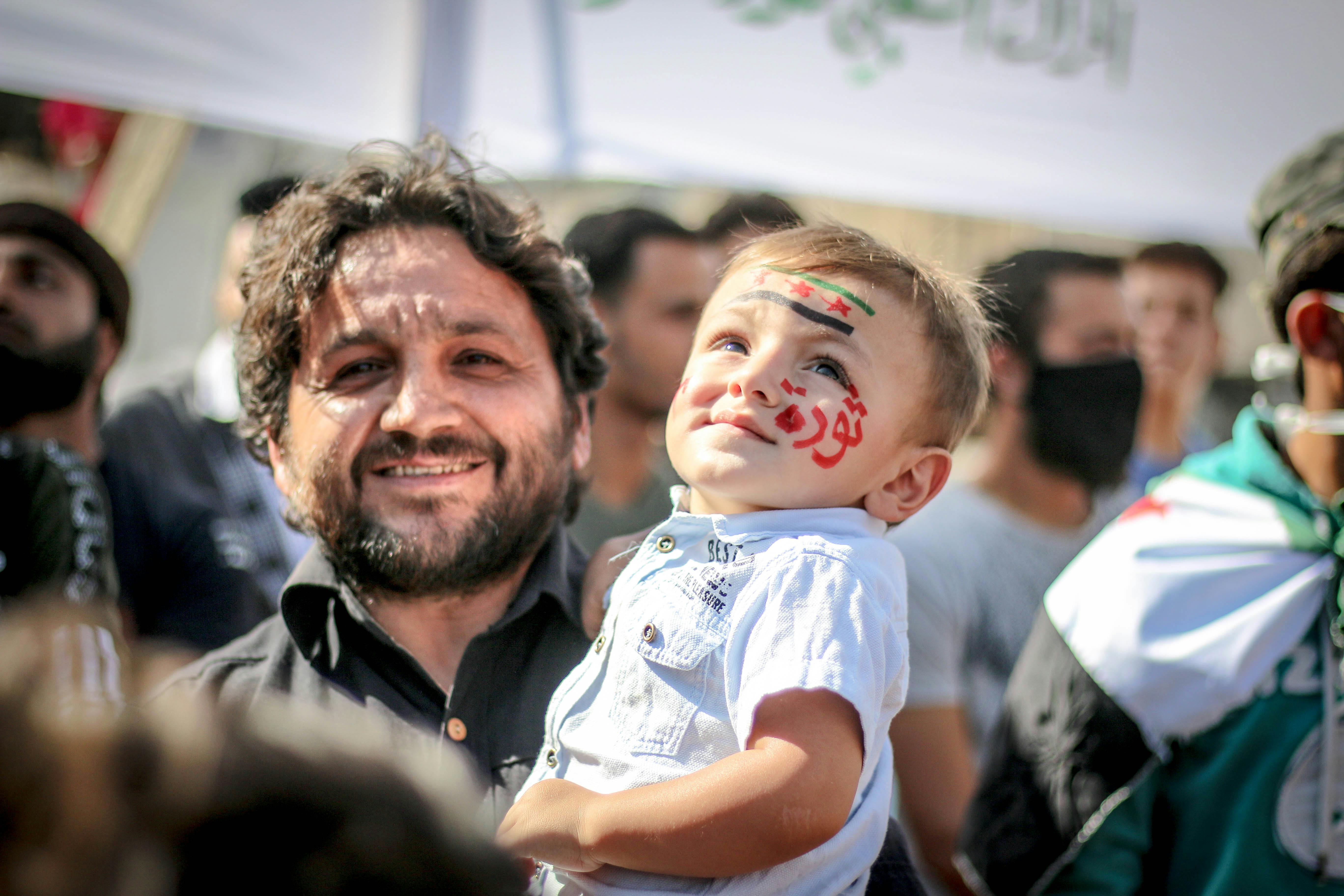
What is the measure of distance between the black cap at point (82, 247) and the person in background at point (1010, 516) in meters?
2.23

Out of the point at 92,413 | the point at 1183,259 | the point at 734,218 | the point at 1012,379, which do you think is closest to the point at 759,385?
the point at 92,413

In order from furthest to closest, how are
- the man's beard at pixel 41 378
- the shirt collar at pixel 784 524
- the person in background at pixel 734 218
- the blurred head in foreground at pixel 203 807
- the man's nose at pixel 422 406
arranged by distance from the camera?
the person in background at pixel 734 218
the man's beard at pixel 41 378
the man's nose at pixel 422 406
the shirt collar at pixel 784 524
the blurred head in foreground at pixel 203 807

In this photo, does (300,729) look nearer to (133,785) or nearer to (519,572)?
(133,785)

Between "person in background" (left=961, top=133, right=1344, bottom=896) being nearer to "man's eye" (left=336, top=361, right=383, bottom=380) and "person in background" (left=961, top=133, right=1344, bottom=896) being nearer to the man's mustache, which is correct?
the man's mustache

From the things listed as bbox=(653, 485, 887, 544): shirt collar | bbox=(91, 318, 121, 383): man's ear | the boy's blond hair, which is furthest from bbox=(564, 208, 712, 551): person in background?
bbox=(653, 485, 887, 544): shirt collar

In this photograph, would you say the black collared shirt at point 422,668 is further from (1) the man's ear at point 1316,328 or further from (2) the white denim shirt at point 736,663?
(1) the man's ear at point 1316,328

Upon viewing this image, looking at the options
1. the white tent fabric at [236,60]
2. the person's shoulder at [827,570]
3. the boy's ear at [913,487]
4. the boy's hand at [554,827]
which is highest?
the white tent fabric at [236,60]

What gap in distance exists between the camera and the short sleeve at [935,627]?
2961 mm

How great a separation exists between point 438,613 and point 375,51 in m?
1.73

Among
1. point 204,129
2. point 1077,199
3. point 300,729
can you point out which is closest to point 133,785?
point 300,729

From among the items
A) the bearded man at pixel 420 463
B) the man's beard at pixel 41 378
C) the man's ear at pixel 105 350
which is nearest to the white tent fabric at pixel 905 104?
the man's ear at pixel 105 350

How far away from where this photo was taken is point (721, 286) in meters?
1.70

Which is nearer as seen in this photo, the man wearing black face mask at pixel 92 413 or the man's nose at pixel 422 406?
the man's nose at pixel 422 406

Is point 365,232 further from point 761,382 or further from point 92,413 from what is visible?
point 92,413
